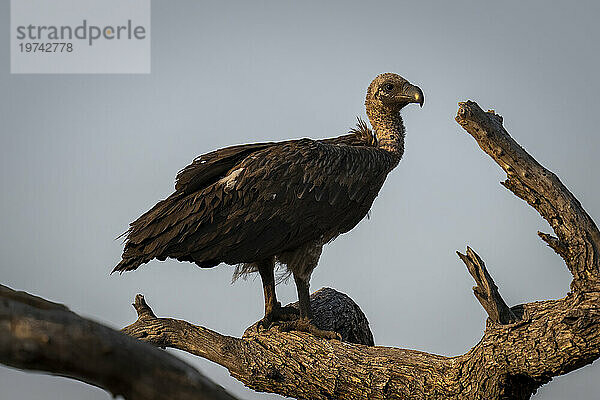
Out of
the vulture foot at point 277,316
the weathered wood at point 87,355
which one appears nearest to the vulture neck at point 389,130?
the vulture foot at point 277,316

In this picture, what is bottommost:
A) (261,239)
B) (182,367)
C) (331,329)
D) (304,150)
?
(182,367)

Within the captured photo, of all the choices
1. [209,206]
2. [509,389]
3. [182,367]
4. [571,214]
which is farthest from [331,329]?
[182,367]

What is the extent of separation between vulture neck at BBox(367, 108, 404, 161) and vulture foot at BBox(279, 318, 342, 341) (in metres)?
1.43

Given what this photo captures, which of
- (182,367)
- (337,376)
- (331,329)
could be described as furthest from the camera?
(331,329)

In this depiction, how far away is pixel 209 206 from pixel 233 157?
0.50 metres

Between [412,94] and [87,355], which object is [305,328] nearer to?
[412,94]

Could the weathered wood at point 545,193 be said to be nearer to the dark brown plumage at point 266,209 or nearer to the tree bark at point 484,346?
the tree bark at point 484,346

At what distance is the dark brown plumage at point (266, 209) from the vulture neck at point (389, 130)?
17 cm

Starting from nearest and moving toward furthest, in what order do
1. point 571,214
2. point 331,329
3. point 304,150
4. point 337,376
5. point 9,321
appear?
point 9,321, point 571,214, point 337,376, point 304,150, point 331,329

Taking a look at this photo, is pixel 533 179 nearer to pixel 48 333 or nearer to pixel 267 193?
pixel 267 193

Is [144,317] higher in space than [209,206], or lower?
lower

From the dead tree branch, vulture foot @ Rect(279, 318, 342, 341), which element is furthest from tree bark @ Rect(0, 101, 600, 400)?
vulture foot @ Rect(279, 318, 342, 341)

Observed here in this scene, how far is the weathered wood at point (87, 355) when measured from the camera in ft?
5.81

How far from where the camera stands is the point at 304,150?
18.7 feet
